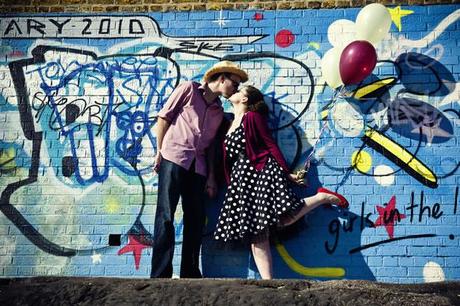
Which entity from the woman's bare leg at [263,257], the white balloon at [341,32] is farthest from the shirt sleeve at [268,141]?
the white balloon at [341,32]

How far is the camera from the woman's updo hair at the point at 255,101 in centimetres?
551

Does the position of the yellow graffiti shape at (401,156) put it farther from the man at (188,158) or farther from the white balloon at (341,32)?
the man at (188,158)

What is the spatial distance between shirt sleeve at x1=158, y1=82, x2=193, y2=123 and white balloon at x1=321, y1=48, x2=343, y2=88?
1254mm

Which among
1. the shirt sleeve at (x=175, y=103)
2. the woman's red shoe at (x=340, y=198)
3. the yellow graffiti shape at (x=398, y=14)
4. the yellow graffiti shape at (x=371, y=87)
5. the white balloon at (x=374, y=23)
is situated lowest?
the woman's red shoe at (x=340, y=198)

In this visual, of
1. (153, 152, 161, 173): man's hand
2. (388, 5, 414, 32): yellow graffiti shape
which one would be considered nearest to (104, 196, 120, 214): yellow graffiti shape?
(153, 152, 161, 173): man's hand

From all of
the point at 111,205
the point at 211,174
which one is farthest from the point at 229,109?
the point at 111,205

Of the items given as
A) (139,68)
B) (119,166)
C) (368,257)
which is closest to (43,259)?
(119,166)

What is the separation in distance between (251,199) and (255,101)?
96 cm

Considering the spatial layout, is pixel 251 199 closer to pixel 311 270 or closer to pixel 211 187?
pixel 211 187

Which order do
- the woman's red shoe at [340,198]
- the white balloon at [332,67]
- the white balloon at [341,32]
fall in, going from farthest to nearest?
the white balloon at [341,32] → the woman's red shoe at [340,198] → the white balloon at [332,67]

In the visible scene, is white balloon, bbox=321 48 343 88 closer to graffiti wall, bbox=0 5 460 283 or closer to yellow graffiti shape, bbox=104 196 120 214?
graffiti wall, bbox=0 5 460 283

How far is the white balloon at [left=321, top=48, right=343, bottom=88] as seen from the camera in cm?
529

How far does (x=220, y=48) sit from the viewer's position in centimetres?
584

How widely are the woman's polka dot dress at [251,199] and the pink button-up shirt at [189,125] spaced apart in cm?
24
